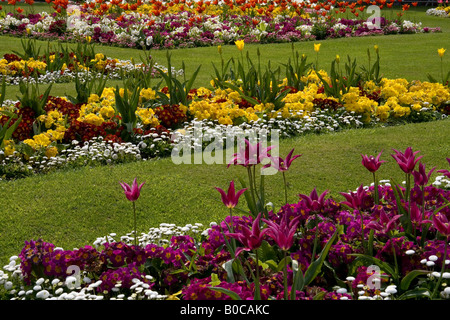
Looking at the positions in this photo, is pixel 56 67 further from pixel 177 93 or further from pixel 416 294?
pixel 416 294

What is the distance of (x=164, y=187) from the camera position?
5312 mm

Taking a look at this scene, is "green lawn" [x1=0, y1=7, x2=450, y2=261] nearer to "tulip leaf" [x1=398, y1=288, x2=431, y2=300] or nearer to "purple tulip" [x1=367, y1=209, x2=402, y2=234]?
"purple tulip" [x1=367, y1=209, x2=402, y2=234]

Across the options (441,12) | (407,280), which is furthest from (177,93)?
(441,12)

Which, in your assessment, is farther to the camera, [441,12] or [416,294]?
[441,12]

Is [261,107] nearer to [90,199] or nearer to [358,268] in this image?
[90,199]

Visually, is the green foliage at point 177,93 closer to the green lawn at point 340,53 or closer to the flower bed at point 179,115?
the flower bed at point 179,115

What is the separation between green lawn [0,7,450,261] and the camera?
4596 mm

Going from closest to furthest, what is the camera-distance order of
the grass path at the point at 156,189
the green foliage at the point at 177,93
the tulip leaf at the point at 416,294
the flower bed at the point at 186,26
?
the tulip leaf at the point at 416,294 → the grass path at the point at 156,189 → the green foliage at the point at 177,93 → the flower bed at the point at 186,26

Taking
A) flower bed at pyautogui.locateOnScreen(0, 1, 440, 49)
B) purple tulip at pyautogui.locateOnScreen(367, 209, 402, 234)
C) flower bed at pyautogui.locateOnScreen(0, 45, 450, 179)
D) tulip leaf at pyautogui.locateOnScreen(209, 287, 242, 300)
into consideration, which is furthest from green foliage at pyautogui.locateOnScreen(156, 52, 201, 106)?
flower bed at pyautogui.locateOnScreen(0, 1, 440, 49)

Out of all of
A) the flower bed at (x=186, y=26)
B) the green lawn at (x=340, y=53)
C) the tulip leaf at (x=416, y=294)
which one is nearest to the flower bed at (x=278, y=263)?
the tulip leaf at (x=416, y=294)

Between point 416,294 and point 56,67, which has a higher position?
point 56,67

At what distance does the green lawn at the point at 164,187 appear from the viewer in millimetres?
4596

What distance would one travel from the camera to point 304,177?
5.55 meters
